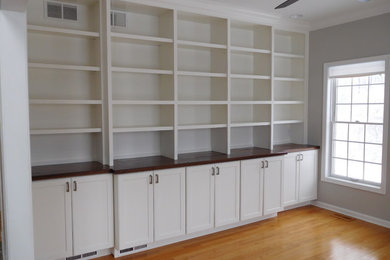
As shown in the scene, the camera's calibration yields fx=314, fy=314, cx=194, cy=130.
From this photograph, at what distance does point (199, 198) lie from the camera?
3.61 meters

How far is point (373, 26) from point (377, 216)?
246cm

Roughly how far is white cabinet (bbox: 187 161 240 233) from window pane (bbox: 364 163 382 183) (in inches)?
73.1

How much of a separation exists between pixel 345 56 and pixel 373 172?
5.35 feet

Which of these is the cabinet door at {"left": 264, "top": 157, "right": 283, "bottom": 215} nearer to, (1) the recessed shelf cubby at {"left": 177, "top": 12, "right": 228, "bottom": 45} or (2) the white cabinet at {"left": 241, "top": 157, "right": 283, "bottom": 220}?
(2) the white cabinet at {"left": 241, "top": 157, "right": 283, "bottom": 220}

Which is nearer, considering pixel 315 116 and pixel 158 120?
pixel 158 120

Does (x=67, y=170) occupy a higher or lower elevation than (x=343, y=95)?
lower

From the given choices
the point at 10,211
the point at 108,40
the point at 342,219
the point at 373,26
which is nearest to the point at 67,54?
the point at 108,40

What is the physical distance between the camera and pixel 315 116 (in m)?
4.86

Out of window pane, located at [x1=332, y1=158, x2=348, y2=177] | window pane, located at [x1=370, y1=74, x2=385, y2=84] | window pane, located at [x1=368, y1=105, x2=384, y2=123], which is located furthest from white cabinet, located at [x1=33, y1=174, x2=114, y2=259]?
window pane, located at [x1=370, y1=74, x2=385, y2=84]

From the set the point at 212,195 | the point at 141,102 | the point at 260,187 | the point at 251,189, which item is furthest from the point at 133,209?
the point at 260,187

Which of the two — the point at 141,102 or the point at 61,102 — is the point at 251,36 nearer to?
the point at 141,102

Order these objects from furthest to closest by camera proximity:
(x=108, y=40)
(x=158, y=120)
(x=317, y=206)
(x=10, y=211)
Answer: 1. (x=317, y=206)
2. (x=158, y=120)
3. (x=108, y=40)
4. (x=10, y=211)

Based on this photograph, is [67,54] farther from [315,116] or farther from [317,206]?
Result: [317,206]

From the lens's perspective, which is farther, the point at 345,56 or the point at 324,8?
the point at 345,56
